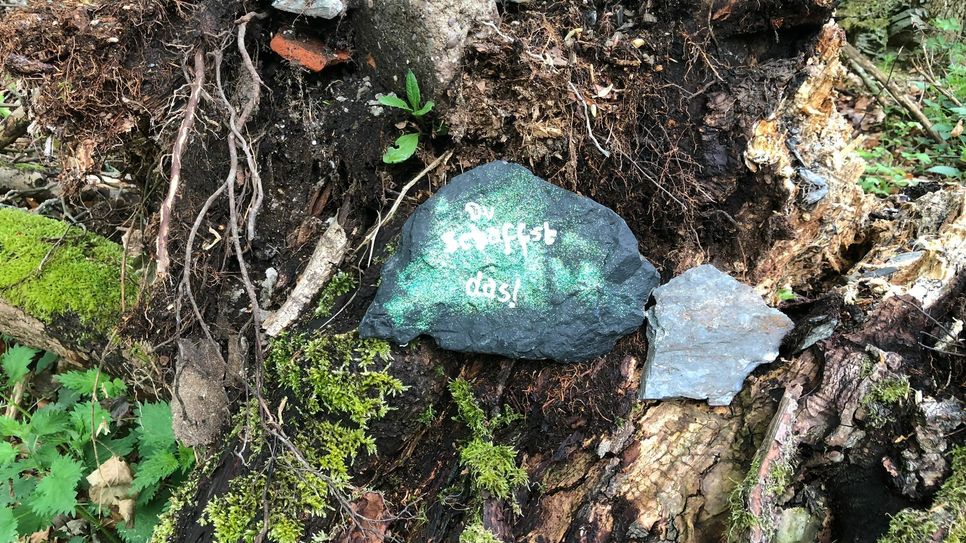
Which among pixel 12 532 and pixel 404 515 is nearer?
pixel 404 515

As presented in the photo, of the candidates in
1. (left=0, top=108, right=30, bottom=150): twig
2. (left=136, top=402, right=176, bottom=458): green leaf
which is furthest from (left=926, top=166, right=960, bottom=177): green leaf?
(left=0, top=108, right=30, bottom=150): twig

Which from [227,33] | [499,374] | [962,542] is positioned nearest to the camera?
[962,542]

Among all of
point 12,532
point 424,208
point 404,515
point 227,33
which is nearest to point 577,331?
point 424,208

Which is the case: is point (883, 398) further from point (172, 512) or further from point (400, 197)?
point (172, 512)

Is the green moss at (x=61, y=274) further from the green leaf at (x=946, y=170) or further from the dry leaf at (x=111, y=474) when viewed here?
the green leaf at (x=946, y=170)

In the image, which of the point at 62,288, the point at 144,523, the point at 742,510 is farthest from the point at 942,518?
the point at 62,288

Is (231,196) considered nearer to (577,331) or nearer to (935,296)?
(577,331)

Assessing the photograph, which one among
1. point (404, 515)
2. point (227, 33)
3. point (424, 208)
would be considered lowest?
point (404, 515)

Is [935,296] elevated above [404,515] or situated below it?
above
